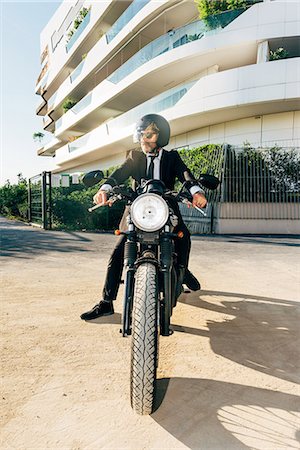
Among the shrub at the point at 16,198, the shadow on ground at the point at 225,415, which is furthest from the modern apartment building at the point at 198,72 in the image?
the shadow on ground at the point at 225,415

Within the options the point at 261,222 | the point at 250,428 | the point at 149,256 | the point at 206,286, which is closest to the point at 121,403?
the point at 250,428

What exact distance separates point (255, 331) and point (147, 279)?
169 centimetres

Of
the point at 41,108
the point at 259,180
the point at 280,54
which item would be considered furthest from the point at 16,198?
the point at 41,108

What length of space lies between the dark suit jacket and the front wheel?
1.30m

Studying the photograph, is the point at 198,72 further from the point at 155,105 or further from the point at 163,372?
the point at 163,372

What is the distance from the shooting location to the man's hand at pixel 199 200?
7.63ft

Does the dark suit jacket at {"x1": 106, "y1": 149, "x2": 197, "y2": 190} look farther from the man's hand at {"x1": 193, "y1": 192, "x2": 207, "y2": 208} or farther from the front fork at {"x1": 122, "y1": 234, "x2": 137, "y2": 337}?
the front fork at {"x1": 122, "y1": 234, "x2": 137, "y2": 337}

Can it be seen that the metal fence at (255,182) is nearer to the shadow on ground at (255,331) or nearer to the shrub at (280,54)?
the shrub at (280,54)

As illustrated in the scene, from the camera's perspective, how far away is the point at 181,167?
2830 mm

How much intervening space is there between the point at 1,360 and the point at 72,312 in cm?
106

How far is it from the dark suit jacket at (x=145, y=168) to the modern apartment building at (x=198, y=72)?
13.7m

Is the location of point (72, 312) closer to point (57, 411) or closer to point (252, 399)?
point (57, 411)

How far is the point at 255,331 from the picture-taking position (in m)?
2.99

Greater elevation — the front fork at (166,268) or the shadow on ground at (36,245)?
the front fork at (166,268)
